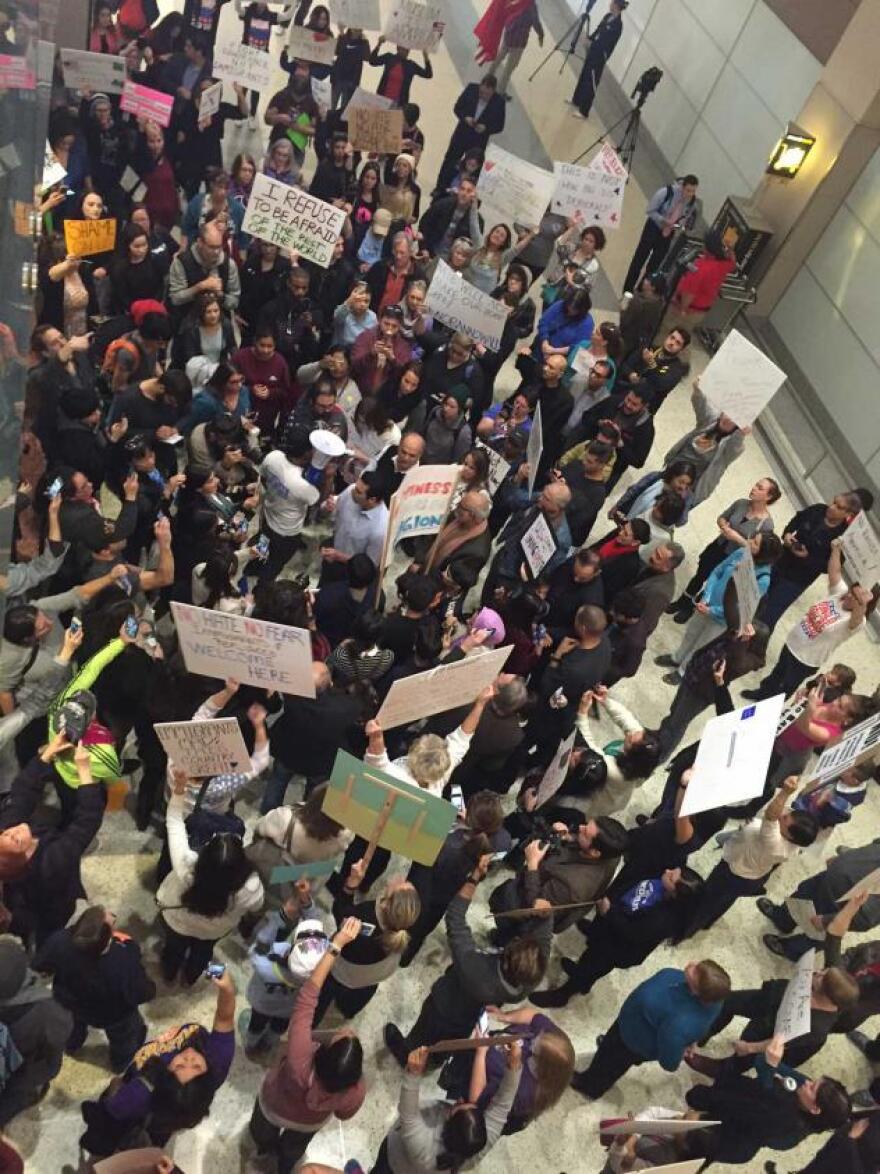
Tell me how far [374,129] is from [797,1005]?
339 inches

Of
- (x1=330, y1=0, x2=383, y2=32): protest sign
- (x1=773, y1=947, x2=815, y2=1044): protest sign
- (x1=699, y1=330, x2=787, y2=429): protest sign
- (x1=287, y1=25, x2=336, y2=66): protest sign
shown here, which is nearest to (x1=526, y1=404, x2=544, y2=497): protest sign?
(x1=699, y1=330, x2=787, y2=429): protest sign

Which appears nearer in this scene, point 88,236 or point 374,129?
point 88,236

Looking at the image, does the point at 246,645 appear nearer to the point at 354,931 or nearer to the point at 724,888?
the point at 354,931

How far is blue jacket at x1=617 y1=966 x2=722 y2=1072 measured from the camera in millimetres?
4664

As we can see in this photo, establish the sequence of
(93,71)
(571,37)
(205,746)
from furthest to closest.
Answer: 1. (571,37)
2. (93,71)
3. (205,746)

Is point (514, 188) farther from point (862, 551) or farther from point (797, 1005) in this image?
point (797, 1005)

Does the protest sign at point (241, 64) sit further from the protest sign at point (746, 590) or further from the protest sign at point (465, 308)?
the protest sign at point (746, 590)

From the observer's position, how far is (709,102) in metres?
14.6

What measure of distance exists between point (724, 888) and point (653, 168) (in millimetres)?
13886

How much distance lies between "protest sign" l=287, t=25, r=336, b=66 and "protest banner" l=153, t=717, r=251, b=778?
29.2 feet

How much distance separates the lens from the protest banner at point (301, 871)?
4301 mm

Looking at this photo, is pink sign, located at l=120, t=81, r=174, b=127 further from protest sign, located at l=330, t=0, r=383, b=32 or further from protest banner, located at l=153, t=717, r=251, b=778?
protest banner, located at l=153, t=717, r=251, b=778

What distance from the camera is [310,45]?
10570 mm

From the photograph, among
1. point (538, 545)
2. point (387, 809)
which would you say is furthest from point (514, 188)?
point (387, 809)
